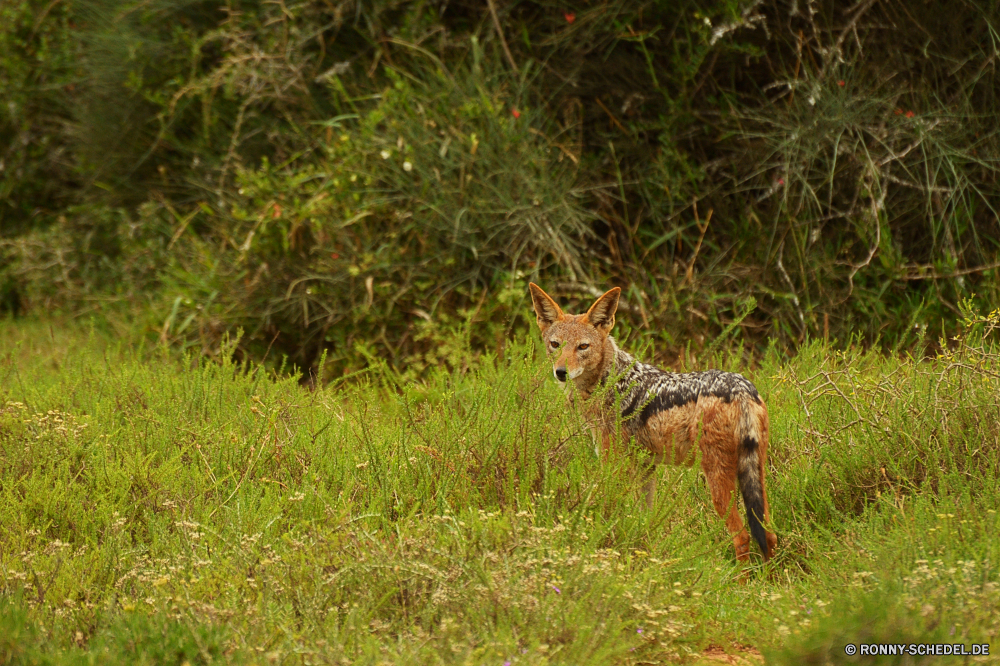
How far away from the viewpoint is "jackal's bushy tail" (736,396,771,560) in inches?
173

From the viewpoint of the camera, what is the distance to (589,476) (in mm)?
4391

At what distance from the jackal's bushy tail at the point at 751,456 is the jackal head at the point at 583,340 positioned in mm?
943

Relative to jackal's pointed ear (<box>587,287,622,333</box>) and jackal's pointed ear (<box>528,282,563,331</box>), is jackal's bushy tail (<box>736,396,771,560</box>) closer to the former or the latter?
jackal's pointed ear (<box>587,287,622,333</box>)

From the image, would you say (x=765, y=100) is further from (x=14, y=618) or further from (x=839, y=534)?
(x=14, y=618)

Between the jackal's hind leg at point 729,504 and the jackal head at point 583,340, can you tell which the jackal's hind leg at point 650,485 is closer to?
the jackal's hind leg at point 729,504

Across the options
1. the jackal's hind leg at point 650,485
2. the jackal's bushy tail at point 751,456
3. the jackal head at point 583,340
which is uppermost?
the jackal head at point 583,340

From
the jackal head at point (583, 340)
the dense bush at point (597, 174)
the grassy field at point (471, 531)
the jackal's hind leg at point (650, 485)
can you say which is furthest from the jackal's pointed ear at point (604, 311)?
the dense bush at point (597, 174)

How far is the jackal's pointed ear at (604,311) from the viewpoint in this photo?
16.9 ft

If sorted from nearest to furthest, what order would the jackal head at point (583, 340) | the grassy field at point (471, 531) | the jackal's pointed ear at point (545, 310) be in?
the grassy field at point (471, 531) < the jackal head at point (583, 340) < the jackal's pointed ear at point (545, 310)

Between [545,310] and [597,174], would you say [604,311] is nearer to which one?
[545,310]

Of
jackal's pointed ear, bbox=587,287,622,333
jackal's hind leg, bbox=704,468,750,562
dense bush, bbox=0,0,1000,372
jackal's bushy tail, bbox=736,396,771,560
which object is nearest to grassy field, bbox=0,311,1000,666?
jackal's hind leg, bbox=704,468,750,562

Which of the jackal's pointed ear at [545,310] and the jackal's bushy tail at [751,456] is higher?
the jackal's pointed ear at [545,310]

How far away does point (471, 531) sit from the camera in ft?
13.0

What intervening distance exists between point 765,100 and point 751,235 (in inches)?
43.1
